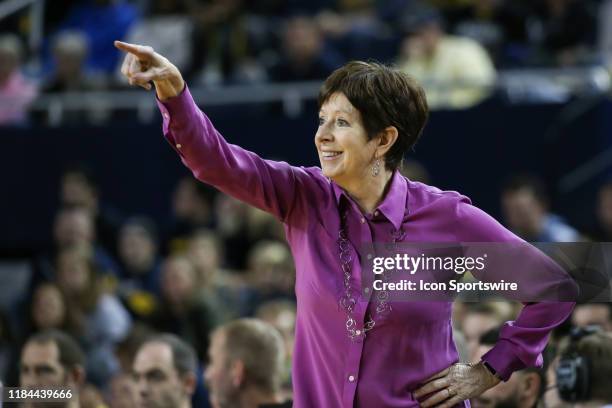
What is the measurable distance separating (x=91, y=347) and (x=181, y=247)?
162 centimetres

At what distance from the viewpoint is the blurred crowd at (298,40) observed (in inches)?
415

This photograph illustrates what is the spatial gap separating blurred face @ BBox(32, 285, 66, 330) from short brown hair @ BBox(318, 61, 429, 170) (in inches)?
201

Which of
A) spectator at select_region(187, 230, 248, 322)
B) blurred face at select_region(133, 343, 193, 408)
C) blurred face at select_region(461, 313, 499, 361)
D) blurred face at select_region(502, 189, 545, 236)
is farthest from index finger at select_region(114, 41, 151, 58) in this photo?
blurred face at select_region(502, 189, 545, 236)

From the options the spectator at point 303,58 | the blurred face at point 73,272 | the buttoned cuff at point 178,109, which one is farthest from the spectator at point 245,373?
the spectator at point 303,58

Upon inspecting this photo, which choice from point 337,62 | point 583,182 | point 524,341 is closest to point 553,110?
point 583,182

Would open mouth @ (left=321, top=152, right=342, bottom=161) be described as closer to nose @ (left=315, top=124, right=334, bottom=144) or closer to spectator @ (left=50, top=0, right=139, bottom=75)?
nose @ (left=315, top=124, right=334, bottom=144)

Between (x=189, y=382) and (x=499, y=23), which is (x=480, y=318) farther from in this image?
(x=499, y=23)

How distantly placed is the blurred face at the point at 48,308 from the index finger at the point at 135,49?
5320 mm

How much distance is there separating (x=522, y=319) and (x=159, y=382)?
2.07 metres

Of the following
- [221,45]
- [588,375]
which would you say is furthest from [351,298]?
[221,45]

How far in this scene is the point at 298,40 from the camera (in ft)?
34.3

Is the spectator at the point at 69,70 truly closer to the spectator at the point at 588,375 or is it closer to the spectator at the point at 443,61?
the spectator at the point at 443,61

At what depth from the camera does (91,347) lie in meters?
8.48

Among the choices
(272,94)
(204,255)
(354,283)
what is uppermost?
(272,94)
